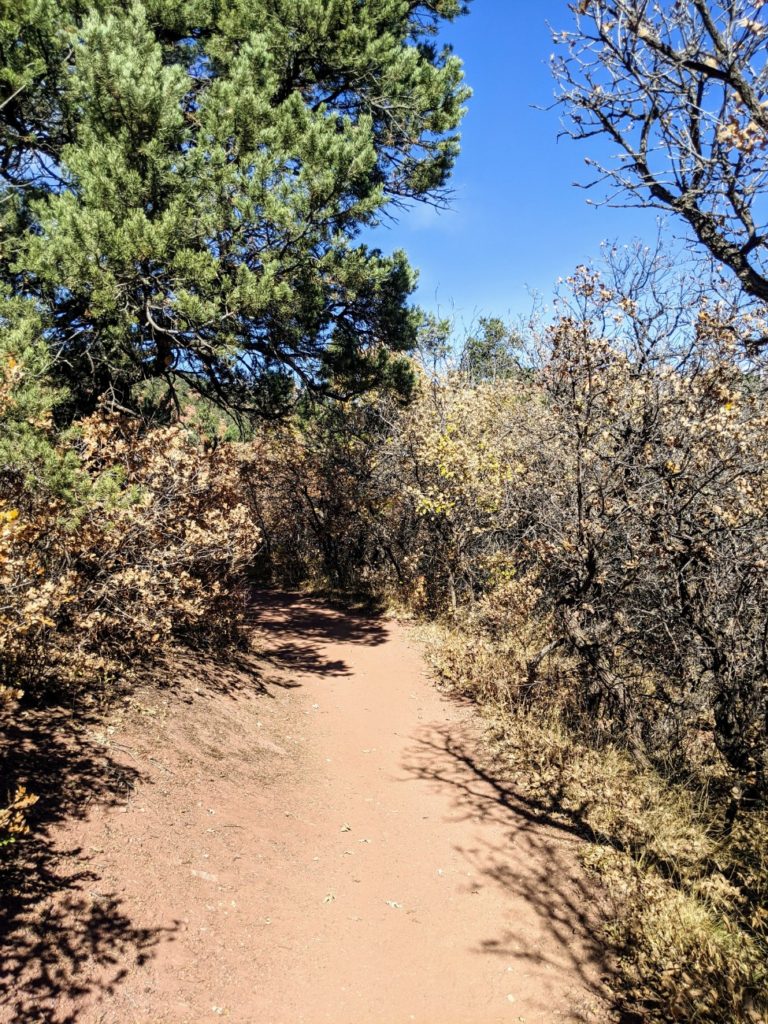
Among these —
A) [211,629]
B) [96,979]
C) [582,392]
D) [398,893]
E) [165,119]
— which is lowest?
[398,893]

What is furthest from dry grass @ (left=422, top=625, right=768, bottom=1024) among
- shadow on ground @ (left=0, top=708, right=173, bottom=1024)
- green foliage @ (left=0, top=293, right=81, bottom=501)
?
green foliage @ (left=0, top=293, right=81, bottom=501)

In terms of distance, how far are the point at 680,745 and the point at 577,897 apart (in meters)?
2.69

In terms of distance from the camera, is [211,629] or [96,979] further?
[211,629]

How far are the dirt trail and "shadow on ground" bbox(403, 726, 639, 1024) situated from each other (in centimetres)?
2

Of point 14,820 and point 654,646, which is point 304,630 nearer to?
point 654,646

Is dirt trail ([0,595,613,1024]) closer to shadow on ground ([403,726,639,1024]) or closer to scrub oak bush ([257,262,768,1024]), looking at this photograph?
shadow on ground ([403,726,639,1024])

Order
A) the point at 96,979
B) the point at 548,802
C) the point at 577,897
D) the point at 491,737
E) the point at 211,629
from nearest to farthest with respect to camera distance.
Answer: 1. the point at 96,979
2. the point at 577,897
3. the point at 548,802
4. the point at 491,737
5. the point at 211,629

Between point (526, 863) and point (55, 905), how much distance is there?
3.40 meters

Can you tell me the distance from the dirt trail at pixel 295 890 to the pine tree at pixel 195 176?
4.01m

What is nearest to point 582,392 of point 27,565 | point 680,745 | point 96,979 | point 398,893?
point 680,745

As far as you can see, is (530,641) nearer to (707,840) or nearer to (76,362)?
(707,840)

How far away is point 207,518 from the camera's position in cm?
723

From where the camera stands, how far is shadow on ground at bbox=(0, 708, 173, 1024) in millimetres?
2861

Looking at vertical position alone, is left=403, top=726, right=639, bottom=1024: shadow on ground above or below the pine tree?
below
